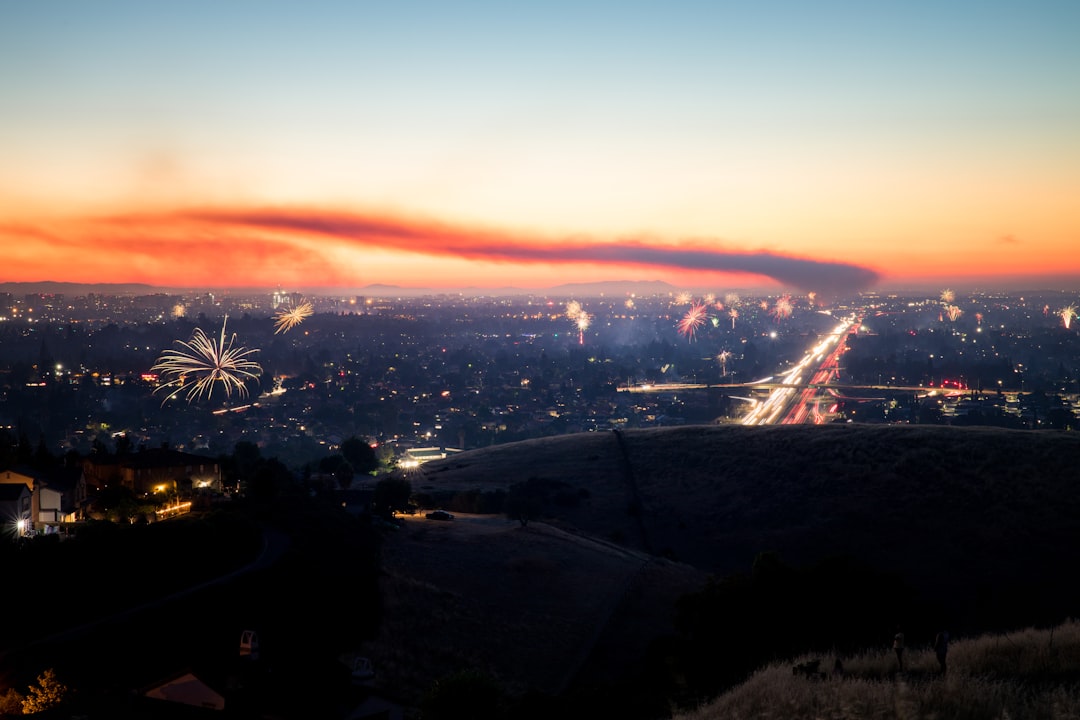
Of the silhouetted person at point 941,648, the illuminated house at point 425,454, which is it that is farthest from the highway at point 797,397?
the silhouetted person at point 941,648

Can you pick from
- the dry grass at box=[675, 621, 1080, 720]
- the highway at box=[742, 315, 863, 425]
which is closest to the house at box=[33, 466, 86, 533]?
the dry grass at box=[675, 621, 1080, 720]

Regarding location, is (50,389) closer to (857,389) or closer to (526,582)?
(857,389)

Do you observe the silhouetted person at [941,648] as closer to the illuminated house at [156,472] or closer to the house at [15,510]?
the house at [15,510]

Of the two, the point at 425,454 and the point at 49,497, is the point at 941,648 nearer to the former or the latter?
the point at 49,497

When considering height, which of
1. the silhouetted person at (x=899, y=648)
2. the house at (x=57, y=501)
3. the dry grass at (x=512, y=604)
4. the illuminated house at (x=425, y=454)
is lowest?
the illuminated house at (x=425, y=454)

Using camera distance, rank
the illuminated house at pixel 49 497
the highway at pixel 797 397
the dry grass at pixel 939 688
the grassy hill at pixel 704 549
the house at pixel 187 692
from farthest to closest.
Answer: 1. the highway at pixel 797 397
2. the illuminated house at pixel 49 497
3. the grassy hill at pixel 704 549
4. the house at pixel 187 692
5. the dry grass at pixel 939 688

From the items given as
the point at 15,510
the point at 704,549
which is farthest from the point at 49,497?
the point at 704,549
